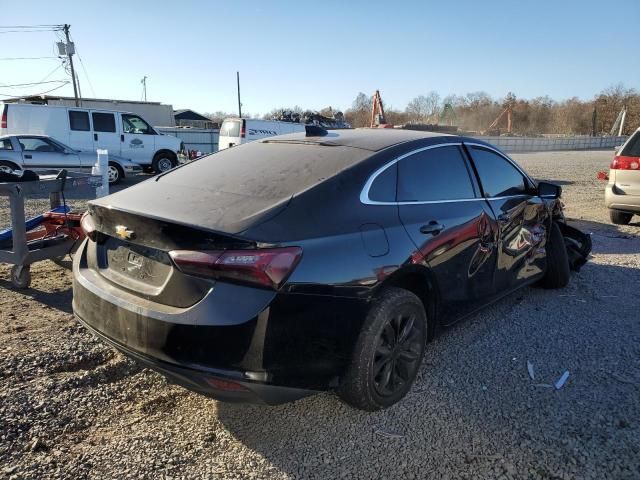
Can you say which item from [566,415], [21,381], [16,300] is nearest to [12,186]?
[16,300]

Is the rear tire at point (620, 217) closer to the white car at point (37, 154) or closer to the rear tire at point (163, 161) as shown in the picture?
the white car at point (37, 154)

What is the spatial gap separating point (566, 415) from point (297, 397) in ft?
5.41

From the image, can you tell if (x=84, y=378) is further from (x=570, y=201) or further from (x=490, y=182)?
(x=570, y=201)

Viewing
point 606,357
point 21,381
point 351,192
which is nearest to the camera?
point 351,192

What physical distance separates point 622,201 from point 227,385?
8520mm

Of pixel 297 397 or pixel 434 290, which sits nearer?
pixel 297 397

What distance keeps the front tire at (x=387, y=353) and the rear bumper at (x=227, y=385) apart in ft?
1.20

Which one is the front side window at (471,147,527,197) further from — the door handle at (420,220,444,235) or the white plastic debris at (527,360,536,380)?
the white plastic debris at (527,360,536,380)

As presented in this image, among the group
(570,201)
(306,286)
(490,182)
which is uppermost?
(490,182)

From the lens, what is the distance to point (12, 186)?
4.65 metres

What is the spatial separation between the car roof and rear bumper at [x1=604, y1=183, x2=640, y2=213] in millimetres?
6277

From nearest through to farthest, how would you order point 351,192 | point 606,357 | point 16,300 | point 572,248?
point 351,192, point 606,357, point 16,300, point 572,248

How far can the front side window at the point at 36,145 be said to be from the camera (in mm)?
13316

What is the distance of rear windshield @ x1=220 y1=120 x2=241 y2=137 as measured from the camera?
1795 cm
